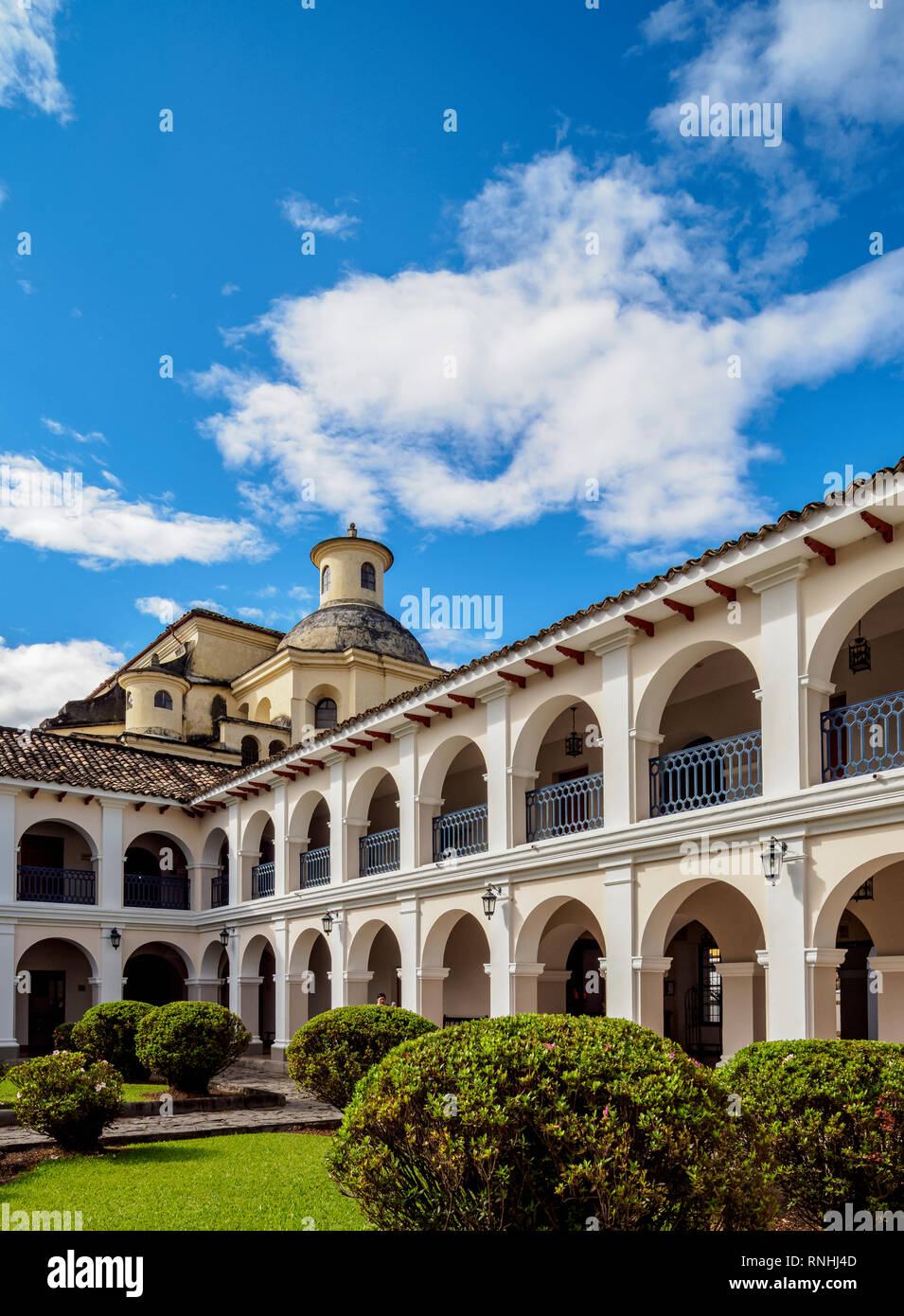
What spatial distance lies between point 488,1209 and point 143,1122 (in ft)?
29.3

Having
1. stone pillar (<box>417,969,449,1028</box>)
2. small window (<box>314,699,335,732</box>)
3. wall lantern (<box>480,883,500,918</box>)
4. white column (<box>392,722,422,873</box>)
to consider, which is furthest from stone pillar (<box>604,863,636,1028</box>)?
small window (<box>314,699,335,732</box>)

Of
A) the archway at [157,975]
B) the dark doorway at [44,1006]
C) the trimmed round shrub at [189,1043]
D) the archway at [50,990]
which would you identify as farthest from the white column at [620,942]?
the dark doorway at [44,1006]

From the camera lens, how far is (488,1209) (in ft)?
18.0

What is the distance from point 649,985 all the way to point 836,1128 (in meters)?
6.66

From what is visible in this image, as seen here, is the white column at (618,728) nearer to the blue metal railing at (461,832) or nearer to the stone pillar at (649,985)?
the stone pillar at (649,985)

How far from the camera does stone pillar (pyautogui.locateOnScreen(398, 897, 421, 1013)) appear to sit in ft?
58.1

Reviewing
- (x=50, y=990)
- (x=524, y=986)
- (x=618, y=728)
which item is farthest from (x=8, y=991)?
(x=618, y=728)

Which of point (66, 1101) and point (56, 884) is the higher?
point (56, 884)

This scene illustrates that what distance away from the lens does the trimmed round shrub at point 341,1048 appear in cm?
1242

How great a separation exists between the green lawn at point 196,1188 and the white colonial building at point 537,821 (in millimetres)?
4834

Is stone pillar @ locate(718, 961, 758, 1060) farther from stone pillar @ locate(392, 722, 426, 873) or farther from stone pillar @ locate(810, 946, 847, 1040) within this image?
stone pillar @ locate(392, 722, 426, 873)

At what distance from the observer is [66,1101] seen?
423 inches

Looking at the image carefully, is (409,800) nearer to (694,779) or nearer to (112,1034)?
(112,1034)

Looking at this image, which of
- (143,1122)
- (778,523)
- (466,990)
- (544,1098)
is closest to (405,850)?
(466,990)
